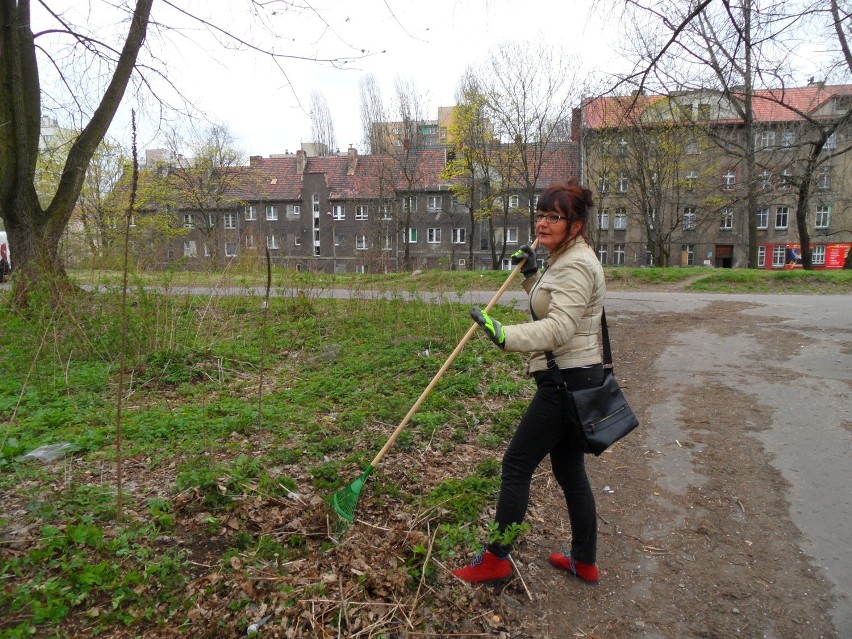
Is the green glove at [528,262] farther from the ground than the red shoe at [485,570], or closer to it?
farther from the ground

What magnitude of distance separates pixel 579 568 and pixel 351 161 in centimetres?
4590

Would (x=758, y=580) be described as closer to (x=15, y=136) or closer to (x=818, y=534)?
(x=818, y=534)

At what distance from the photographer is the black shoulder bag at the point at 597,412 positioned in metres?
2.62

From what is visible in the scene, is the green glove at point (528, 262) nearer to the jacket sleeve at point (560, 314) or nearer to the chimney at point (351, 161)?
the jacket sleeve at point (560, 314)

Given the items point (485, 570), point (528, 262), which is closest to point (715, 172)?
point (528, 262)

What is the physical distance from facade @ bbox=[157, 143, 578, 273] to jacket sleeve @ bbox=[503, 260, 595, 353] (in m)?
33.4

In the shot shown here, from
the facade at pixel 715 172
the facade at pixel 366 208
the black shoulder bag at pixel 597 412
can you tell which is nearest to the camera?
the black shoulder bag at pixel 597 412

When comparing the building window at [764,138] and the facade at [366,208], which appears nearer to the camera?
the building window at [764,138]

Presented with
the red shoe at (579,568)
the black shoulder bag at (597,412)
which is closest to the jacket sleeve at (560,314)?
the black shoulder bag at (597,412)

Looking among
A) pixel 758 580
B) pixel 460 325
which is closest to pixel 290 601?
pixel 758 580

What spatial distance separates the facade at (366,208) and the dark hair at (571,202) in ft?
109

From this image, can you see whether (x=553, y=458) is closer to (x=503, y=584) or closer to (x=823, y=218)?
(x=503, y=584)

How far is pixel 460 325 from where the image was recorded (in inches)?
314

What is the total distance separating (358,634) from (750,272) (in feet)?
59.2
